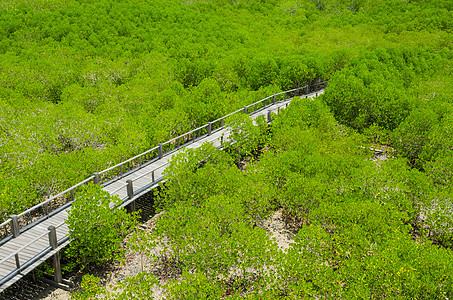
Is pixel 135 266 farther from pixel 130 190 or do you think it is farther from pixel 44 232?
pixel 44 232

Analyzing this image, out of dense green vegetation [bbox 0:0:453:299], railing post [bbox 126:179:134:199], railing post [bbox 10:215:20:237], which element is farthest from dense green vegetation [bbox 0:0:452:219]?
railing post [bbox 126:179:134:199]

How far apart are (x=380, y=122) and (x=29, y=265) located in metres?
28.2

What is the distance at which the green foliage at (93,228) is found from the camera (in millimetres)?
16094

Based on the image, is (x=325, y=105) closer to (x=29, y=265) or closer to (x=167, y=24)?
(x=29, y=265)

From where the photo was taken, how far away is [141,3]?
79938 mm

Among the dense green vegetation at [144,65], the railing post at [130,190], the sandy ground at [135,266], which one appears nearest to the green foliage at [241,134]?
the dense green vegetation at [144,65]

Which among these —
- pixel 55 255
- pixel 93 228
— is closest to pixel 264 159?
pixel 93 228

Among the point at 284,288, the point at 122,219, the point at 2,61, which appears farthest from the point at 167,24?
the point at 284,288

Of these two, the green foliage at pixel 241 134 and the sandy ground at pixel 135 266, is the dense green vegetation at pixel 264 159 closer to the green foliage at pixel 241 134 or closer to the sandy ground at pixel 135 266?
the green foliage at pixel 241 134

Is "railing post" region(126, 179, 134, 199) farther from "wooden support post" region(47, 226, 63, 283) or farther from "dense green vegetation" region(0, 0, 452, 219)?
"wooden support post" region(47, 226, 63, 283)

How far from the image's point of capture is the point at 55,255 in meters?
16.0

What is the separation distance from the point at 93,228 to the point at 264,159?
10.8m

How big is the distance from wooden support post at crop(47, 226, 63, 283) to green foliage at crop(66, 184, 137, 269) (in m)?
0.53

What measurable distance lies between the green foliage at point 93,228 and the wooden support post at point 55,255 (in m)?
0.53
